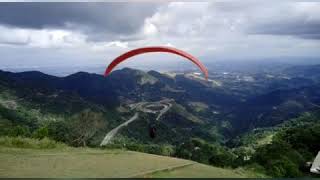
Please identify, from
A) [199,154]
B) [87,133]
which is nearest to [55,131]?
[87,133]

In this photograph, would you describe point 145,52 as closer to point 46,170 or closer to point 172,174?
point 172,174

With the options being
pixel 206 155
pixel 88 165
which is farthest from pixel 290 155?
pixel 88 165

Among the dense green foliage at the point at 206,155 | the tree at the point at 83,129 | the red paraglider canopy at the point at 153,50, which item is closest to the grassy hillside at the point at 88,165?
the red paraglider canopy at the point at 153,50

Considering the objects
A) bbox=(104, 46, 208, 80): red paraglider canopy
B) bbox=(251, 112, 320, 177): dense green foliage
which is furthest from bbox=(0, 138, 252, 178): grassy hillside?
bbox=(251, 112, 320, 177): dense green foliage

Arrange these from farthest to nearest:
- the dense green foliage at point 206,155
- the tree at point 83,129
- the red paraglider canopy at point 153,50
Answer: the tree at point 83,129
the dense green foliage at point 206,155
the red paraglider canopy at point 153,50

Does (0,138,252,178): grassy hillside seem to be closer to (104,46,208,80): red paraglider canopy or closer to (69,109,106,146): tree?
(104,46,208,80): red paraglider canopy

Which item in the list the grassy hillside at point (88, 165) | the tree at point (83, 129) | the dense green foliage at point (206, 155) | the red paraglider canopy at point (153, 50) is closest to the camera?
the red paraglider canopy at point (153, 50)

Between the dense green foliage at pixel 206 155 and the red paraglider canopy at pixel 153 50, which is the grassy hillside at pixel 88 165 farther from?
the dense green foliage at pixel 206 155

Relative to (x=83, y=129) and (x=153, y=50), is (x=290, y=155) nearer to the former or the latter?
(x=83, y=129)
